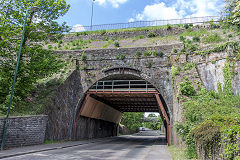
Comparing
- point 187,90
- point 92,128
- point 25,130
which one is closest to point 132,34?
point 92,128

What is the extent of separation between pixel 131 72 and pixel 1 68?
36.7 ft

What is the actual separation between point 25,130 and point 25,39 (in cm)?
736

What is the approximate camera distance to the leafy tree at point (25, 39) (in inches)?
574

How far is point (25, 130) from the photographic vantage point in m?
13.3

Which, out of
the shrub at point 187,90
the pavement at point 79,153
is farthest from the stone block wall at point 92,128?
the shrub at point 187,90

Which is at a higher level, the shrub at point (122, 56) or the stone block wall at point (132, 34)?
the stone block wall at point (132, 34)

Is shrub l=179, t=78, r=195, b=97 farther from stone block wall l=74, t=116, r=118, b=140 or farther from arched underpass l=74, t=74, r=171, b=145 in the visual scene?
stone block wall l=74, t=116, r=118, b=140

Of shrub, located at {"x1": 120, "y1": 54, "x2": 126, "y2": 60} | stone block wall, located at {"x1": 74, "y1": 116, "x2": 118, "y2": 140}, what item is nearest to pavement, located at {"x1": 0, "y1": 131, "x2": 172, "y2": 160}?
stone block wall, located at {"x1": 74, "y1": 116, "x2": 118, "y2": 140}

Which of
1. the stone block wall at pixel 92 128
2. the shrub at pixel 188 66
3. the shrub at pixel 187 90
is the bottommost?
the stone block wall at pixel 92 128

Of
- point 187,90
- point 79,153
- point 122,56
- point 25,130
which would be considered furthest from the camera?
point 122,56

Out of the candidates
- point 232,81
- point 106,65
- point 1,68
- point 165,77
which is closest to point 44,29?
point 1,68

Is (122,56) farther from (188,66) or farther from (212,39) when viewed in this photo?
(212,39)

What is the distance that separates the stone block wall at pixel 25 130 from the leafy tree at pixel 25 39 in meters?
1.92

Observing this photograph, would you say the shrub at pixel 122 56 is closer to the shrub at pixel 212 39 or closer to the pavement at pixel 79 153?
the shrub at pixel 212 39
